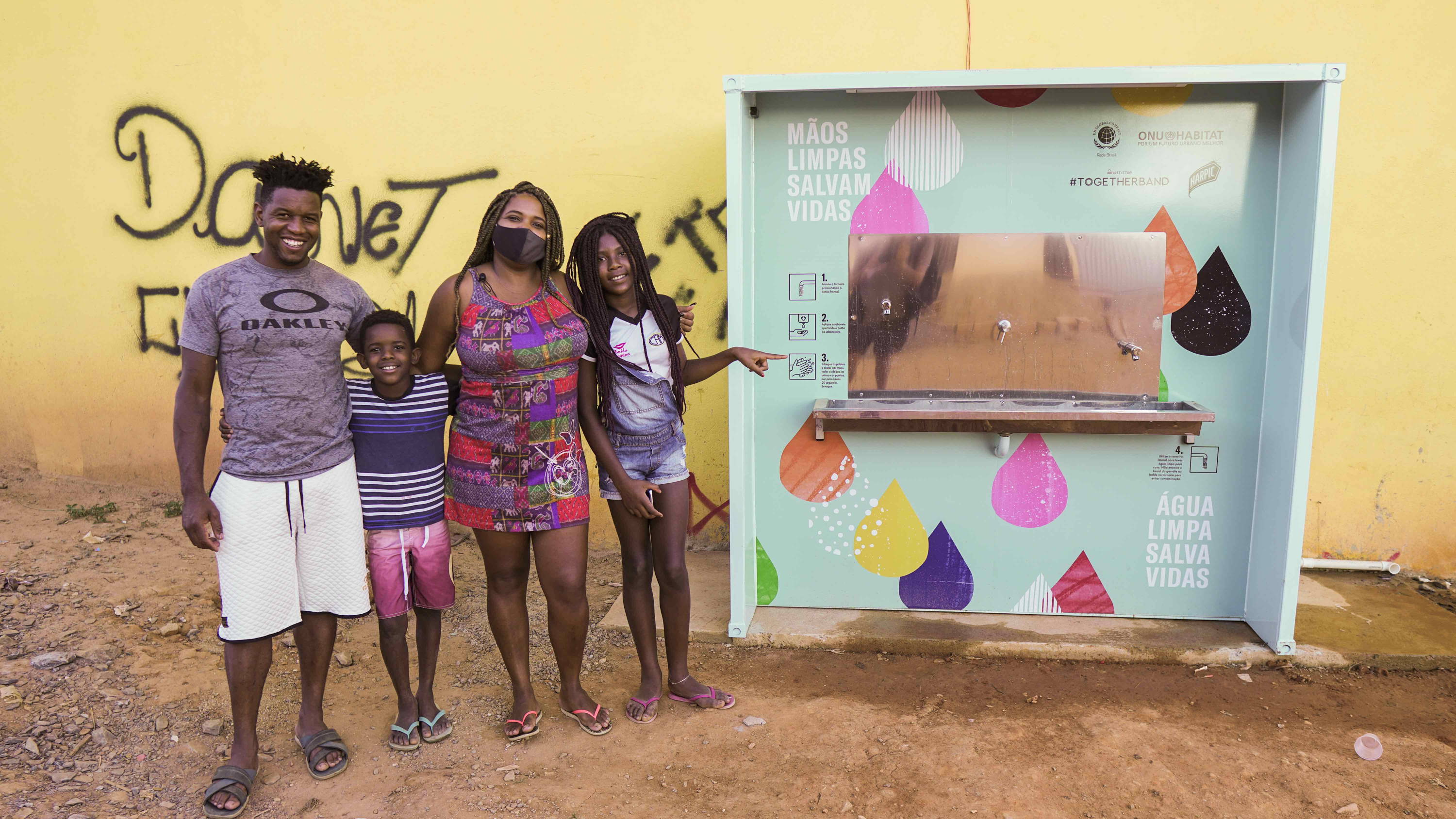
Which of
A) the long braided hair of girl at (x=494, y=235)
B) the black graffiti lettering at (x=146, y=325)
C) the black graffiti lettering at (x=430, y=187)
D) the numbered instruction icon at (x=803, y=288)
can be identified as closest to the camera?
the long braided hair of girl at (x=494, y=235)

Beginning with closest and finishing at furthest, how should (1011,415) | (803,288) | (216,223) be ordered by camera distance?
(1011,415), (803,288), (216,223)

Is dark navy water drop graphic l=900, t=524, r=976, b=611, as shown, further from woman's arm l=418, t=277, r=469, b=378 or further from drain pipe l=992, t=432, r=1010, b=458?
woman's arm l=418, t=277, r=469, b=378

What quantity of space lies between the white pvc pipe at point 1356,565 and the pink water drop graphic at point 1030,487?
1.63 m

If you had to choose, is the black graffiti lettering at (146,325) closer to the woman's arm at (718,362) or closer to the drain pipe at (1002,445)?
the woman's arm at (718,362)

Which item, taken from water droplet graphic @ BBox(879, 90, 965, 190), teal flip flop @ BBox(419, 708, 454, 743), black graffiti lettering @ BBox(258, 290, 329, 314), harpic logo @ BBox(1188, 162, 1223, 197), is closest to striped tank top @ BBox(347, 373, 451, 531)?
black graffiti lettering @ BBox(258, 290, 329, 314)

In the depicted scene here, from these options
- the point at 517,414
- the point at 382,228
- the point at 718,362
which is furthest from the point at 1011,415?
the point at 382,228

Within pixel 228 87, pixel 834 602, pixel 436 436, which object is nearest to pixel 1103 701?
pixel 834 602

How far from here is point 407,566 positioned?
2969 millimetres

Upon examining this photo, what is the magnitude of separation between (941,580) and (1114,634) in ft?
2.40

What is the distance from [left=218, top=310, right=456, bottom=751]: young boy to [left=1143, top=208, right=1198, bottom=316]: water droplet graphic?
9.24 ft

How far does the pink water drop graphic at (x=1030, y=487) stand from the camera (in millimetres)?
3885

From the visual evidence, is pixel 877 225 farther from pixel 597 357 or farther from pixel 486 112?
pixel 486 112

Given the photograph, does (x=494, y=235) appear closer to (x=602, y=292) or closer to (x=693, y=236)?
(x=602, y=292)

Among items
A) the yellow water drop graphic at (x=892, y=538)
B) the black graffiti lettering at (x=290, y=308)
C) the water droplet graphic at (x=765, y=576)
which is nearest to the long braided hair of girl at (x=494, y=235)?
the black graffiti lettering at (x=290, y=308)
